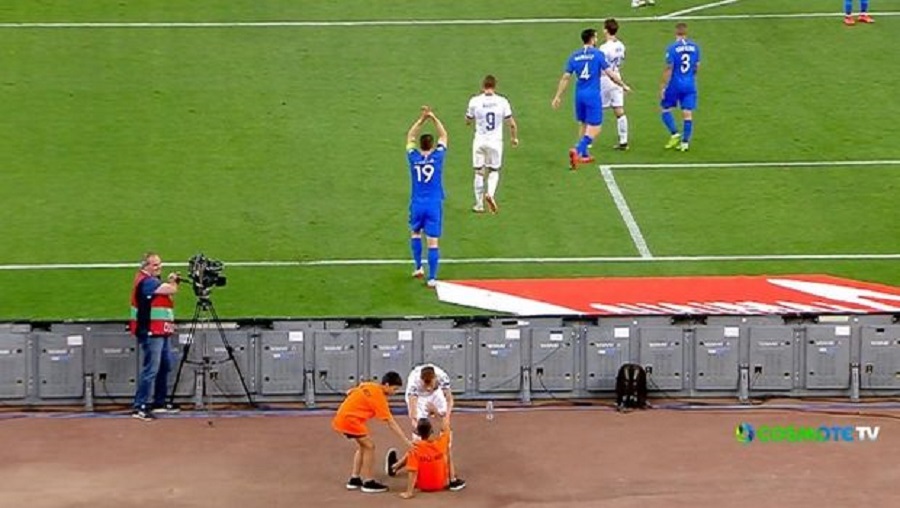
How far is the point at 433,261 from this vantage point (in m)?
32.8

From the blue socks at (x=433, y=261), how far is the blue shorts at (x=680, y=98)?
23.9ft

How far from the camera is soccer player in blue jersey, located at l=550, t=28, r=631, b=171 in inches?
1464

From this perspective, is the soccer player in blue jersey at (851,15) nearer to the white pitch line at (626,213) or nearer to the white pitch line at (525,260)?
the white pitch line at (626,213)

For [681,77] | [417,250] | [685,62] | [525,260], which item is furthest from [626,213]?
[417,250]

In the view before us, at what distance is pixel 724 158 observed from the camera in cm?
3891

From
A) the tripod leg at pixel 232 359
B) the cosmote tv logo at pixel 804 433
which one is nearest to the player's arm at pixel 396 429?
the tripod leg at pixel 232 359

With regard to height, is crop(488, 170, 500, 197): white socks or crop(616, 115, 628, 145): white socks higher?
crop(616, 115, 628, 145): white socks

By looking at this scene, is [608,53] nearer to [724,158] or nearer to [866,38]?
[724,158]

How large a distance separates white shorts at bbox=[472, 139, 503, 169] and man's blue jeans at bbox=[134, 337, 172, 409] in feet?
27.8

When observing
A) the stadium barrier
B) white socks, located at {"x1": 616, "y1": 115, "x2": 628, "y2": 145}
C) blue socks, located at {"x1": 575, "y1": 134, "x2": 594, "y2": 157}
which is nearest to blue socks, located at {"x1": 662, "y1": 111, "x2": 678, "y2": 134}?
white socks, located at {"x1": 616, "y1": 115, "x2": 628, "y2": 145}

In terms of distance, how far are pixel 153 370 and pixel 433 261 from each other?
231 inches

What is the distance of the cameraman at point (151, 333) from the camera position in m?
28.2

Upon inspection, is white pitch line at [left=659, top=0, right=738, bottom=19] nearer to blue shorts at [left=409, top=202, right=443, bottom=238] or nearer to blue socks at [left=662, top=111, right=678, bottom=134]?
blue socks at [left=662, top=111, right=678, bottom=134]

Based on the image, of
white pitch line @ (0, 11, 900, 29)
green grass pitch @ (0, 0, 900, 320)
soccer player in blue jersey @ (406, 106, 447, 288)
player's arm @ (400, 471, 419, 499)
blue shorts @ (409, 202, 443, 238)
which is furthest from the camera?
white pitch line @ (0, 11, 900, 29)
